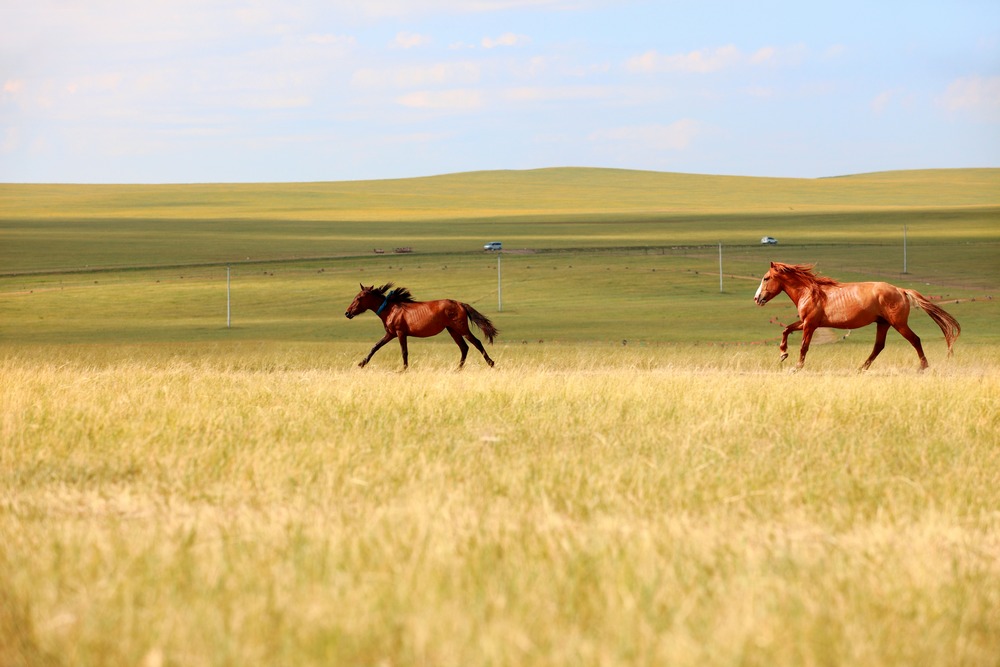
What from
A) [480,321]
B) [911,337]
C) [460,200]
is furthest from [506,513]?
[460,200]

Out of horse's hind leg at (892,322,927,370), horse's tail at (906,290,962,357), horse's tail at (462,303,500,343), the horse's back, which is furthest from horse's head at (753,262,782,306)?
the horse's back

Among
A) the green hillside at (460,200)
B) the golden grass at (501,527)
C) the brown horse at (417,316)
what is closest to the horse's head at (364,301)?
the brown horse at (417,316)

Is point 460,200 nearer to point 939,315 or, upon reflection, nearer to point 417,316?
point 417,316

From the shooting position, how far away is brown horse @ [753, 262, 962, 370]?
1947 centimetres

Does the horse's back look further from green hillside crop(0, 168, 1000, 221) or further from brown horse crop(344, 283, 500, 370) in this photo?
green hillside crop(0, 168, 1000, 221)

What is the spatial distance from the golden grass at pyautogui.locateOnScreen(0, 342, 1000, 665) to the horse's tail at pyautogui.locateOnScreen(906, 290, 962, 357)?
5.04 m

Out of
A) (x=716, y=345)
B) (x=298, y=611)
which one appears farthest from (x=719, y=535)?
(x=716, y=345)

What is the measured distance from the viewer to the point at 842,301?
19.5 metres

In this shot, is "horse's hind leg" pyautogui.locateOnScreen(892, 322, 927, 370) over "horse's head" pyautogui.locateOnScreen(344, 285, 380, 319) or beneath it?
beneath

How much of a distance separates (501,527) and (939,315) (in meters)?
15.1

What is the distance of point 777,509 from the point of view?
8266 millimetres

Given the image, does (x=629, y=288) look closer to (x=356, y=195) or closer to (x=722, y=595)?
(x=722, y=595)

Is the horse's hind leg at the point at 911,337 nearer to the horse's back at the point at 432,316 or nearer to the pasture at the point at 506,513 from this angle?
the pasture at the point at 506,513

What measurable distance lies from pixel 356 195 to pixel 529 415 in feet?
570
